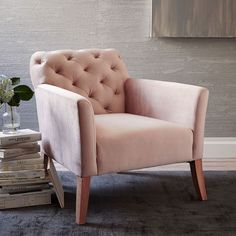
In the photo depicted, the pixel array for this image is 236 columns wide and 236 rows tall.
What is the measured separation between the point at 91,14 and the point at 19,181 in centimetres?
140

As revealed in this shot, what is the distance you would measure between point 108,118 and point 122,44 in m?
0.97

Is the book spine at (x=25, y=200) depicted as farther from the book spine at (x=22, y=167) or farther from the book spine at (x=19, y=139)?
the book spine at (x=19, y=139)

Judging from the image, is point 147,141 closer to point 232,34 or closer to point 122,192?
point 122,192

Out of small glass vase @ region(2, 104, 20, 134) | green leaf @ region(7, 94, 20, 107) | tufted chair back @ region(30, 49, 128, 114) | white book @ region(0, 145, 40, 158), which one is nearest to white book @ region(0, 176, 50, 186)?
white book @ region(0, 145, 40, 158)

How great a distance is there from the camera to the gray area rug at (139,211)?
2115 mm

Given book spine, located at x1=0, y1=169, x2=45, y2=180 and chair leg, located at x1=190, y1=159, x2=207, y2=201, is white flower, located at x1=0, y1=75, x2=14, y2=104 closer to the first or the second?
book spine, located at x1=0, y1=169, x2=45, y2=180

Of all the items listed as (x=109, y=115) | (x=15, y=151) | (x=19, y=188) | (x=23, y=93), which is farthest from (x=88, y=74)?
(x=19, y=188)

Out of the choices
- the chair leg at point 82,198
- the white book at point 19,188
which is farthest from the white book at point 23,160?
the chair leg at point 82,198

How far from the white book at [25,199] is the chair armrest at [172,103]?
0.73 metres

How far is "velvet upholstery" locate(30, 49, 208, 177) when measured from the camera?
2143mm

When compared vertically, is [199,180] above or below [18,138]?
below

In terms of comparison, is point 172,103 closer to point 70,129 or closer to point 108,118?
point 108,118

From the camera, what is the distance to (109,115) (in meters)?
2.63

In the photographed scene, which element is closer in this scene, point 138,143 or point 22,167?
point 138,143
